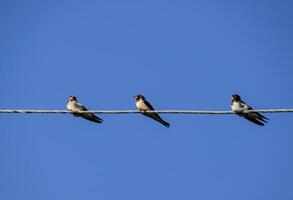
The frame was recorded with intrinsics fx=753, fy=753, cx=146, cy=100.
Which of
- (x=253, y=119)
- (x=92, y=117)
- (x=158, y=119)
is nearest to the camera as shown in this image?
(x=253, y=119)

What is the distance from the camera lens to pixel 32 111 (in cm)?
1131

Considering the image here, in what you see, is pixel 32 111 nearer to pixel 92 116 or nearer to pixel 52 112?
pixel 52 112

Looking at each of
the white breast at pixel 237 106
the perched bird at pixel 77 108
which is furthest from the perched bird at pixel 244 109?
the perched bird at pixel 77 108

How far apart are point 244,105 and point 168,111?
3.11 meters

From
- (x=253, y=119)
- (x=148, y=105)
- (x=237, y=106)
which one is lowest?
(x=253, y=119)

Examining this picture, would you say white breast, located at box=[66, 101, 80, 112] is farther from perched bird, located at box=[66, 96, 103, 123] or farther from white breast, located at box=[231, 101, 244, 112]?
white breast, located at box=[231, 101, 244, 112]

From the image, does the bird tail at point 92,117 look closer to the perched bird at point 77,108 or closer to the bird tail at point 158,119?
the perched bird at point 77,108

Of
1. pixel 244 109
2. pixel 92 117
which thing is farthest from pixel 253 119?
pixel 92 117

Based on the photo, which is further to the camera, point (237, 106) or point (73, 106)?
point (73, 106)

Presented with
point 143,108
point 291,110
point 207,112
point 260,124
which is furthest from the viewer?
point 143,108

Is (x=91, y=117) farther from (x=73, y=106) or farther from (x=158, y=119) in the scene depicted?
(x=158, y=119)

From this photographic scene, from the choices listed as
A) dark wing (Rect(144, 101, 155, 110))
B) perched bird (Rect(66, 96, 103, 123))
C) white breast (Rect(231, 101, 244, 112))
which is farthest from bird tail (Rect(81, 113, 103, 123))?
white breast (Rect(231, 101, 244, 112))

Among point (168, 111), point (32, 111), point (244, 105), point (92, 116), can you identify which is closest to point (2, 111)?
point (32, 111)

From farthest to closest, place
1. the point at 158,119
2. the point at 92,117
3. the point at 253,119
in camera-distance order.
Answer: the point at 92,117
the point at 158,119
the point at 253,119
